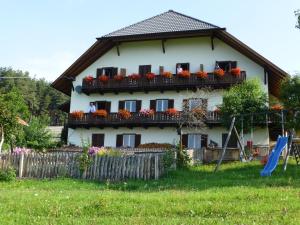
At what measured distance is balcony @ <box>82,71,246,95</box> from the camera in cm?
3389

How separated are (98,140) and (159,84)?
265 inches

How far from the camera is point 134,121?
34.9 meters

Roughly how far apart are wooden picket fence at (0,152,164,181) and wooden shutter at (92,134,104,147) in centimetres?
1625

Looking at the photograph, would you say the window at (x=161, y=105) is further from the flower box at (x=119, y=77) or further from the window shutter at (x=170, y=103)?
the flower box at (x=119, y=77)

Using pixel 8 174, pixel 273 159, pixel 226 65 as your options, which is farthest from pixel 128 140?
pixel 273 159

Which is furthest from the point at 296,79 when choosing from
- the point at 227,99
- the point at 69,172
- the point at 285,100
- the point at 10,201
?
the point at 10,201

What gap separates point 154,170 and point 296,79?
12.1 metres

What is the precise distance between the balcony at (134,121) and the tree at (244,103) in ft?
12.3

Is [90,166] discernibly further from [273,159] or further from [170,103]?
[170,103]

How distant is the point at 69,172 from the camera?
804 inches

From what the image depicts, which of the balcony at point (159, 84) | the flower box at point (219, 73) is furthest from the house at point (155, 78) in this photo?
the flower box at point (219, 73)

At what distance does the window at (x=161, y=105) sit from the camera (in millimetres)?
36125

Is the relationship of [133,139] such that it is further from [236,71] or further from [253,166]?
[253,166]

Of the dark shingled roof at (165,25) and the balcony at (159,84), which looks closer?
the balcony at (159,84)
